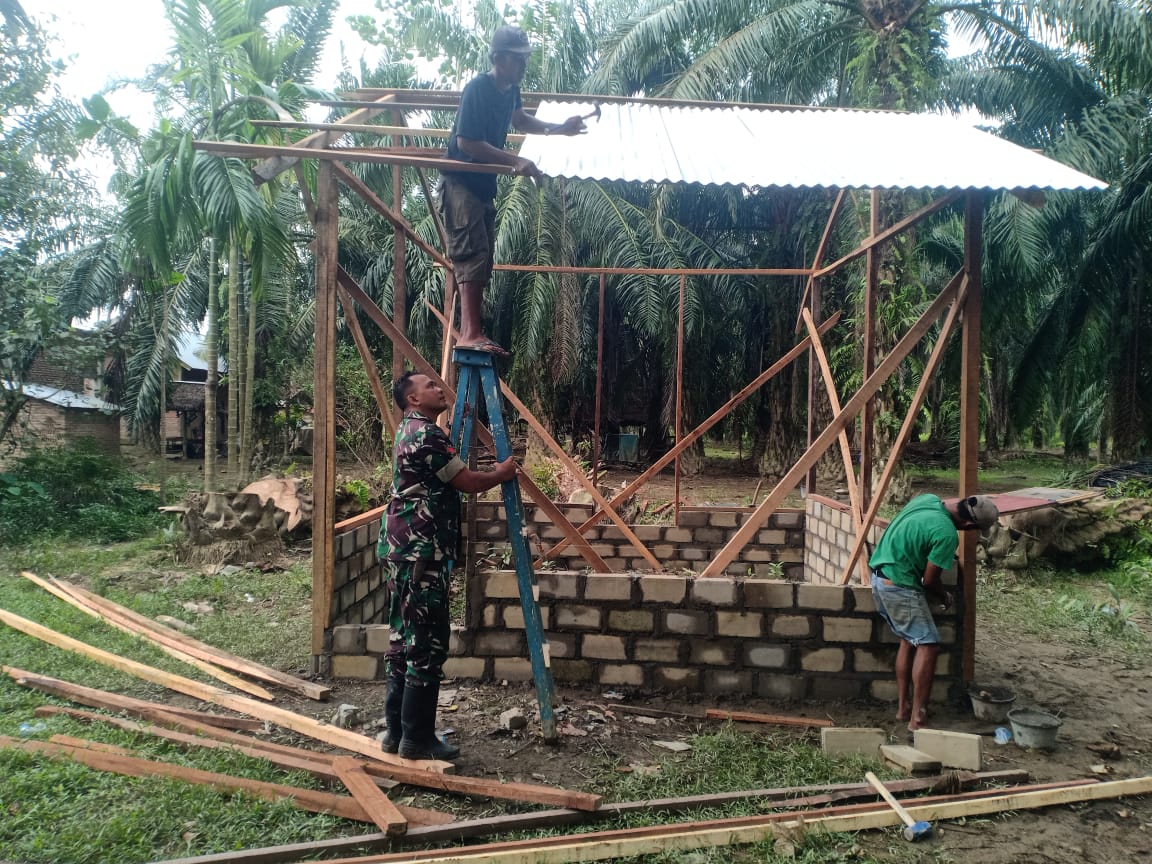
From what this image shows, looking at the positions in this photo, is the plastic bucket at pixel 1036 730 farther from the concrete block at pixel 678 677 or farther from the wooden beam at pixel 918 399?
the concrete block at pixel 678 677

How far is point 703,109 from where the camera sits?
229 inches

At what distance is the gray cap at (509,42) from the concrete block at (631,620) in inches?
126

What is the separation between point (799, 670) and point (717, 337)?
1236 centimetres

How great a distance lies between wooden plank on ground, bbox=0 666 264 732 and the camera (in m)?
3.96

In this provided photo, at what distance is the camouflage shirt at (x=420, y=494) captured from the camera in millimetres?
3557

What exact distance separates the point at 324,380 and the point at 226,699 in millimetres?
1925

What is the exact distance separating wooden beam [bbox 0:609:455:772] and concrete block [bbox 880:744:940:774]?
221 centimetres

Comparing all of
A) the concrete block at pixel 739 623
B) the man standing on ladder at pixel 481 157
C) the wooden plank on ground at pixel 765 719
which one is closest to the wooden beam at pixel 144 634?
the man standing on ladder at pixel 481 157

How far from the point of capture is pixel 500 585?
4605 millimetres

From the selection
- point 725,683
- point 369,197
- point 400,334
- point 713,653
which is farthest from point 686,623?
point 369,197

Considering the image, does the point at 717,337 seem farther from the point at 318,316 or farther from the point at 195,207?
the point at 318,316

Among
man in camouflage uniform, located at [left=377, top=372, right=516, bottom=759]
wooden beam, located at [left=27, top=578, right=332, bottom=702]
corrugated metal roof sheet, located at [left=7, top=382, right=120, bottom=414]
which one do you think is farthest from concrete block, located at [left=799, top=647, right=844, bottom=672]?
corrugated metal roof sheet, located at [left=7, top=382, right=120, bottom=414]

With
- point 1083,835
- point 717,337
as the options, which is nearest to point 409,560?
point 1083,835

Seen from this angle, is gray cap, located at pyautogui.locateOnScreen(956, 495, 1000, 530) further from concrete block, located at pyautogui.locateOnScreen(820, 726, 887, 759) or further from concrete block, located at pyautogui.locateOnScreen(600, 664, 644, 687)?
concrete block, located at pyautogui.locateOnScreen(600, 664, 644, 687)
